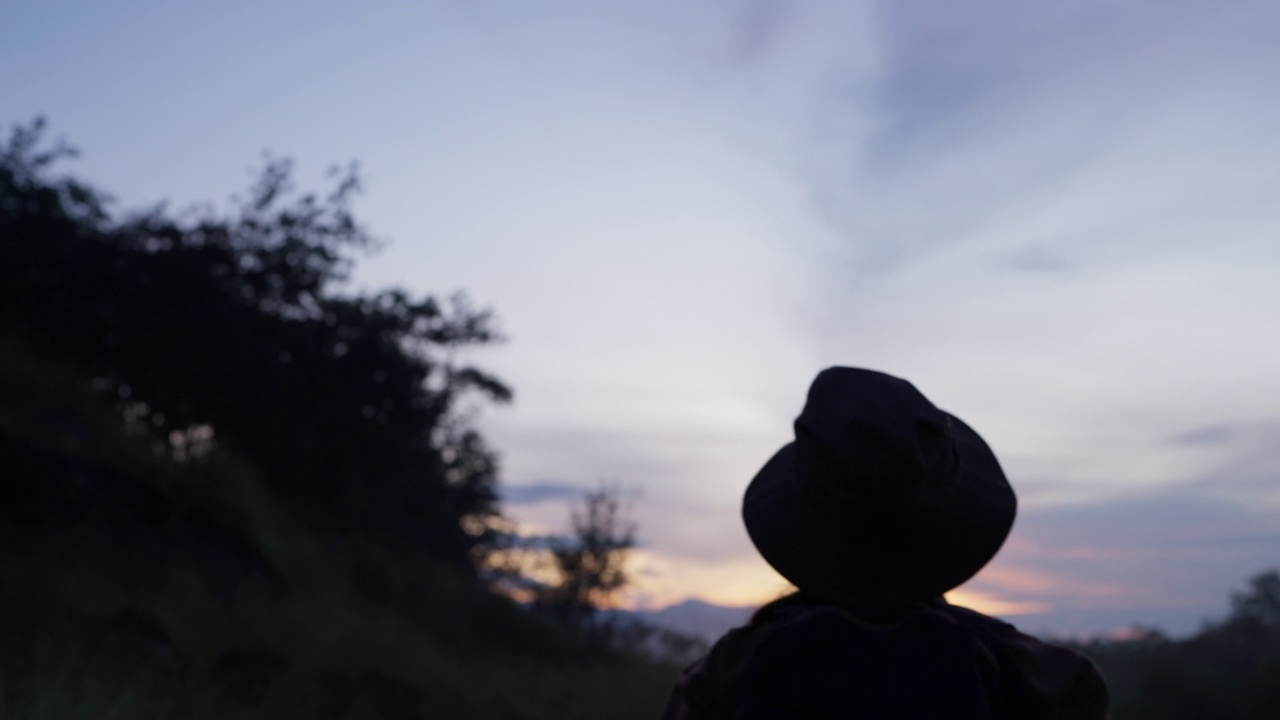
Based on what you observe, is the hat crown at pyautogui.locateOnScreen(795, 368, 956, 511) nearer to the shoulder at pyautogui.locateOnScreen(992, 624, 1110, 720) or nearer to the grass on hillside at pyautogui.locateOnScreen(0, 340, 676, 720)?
the shoulder at pyautogui.locateOnScreen(992, 624, 1110, 720)

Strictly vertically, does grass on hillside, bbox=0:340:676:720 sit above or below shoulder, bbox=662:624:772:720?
above

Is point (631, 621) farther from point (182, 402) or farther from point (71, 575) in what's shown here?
point (71, 575)

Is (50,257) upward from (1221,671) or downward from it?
upward

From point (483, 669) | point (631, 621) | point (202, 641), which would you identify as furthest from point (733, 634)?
point (631, 621)

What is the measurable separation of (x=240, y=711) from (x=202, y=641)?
234cm

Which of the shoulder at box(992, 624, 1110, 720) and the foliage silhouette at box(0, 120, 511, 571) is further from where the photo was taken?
the foliage silhouette at box(0, 120, 511, 571)

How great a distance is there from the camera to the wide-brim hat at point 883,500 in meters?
2.59

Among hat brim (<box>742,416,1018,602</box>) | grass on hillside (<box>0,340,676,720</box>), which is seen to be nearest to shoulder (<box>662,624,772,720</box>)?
hat brim (<box>742,416,1018,602</box>)

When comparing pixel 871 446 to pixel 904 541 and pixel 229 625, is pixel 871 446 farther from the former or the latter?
pixel 229 625

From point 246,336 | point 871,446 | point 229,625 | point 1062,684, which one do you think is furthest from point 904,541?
point 246,336

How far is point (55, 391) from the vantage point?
1717cm

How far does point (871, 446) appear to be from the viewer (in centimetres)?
258

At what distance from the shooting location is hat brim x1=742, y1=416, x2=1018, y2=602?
2.65 m

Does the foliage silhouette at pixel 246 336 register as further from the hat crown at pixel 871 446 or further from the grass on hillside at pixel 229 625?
the hat crown at pixel 871 446
